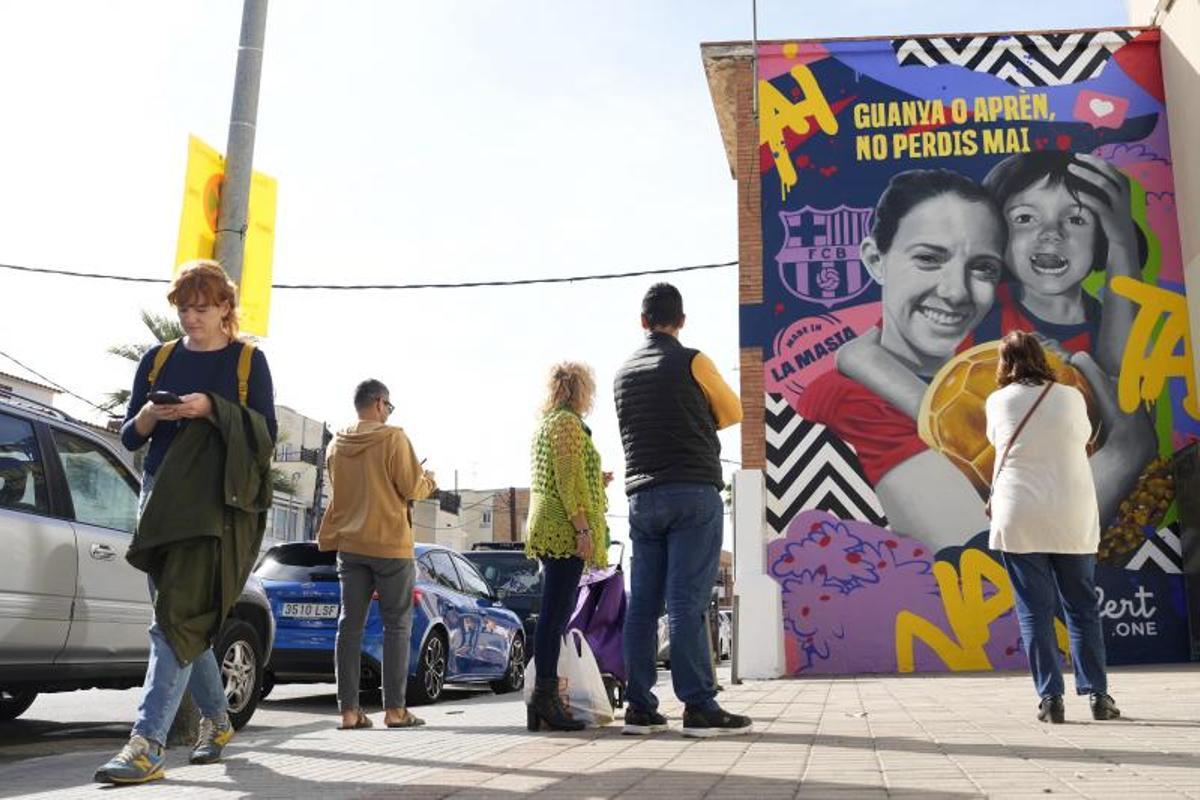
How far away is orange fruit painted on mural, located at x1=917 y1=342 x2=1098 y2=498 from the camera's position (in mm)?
12750

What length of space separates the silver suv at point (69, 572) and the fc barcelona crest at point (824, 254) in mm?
8002

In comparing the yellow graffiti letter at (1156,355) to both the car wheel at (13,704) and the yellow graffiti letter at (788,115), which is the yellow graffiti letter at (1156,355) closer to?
the yellow graffiti letter at (788,115)

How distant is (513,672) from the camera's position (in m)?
12.2

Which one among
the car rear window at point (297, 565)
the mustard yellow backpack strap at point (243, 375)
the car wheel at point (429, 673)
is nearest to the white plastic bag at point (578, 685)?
the mustard yellow backpack strap at point (243, 375)

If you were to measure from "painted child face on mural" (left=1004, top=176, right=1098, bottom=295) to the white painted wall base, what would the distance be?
12.3ft

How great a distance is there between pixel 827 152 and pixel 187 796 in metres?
11.1

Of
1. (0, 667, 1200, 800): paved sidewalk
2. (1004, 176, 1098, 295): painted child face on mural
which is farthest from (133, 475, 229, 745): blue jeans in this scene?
(1004, 176, 1098, 295): painted child face on mural

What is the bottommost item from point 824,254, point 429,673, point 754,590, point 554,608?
point 429,673

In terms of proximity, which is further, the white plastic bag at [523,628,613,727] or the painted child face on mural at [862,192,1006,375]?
the painted child face on mural at [862,192,1006,375]

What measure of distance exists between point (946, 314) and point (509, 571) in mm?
6184

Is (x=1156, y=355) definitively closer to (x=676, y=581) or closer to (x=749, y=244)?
(x=749, y=244)

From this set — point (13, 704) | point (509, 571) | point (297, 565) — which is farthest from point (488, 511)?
point (13, 704)

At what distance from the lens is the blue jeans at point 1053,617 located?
5.82m

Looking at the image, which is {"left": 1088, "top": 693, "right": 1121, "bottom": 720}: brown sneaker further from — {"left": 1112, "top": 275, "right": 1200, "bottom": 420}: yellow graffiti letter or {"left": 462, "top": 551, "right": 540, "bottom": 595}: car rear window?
{"left": 462, "top": 551, "right": 540, "bottom": 595}: car rear window
